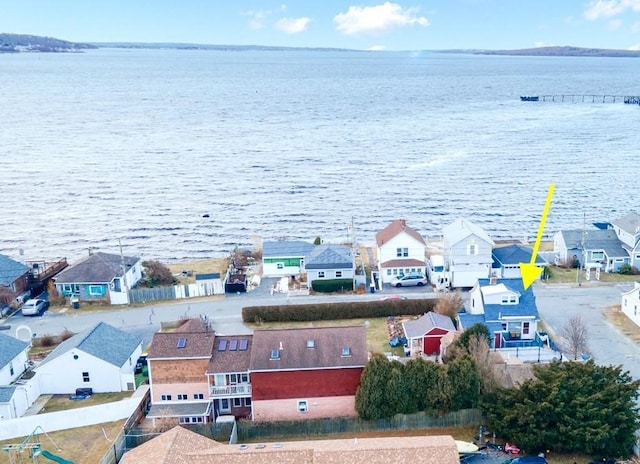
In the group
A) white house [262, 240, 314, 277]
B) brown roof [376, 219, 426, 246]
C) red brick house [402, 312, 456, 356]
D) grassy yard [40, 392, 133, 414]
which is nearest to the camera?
grassy yard [40, 392, 133, 414]

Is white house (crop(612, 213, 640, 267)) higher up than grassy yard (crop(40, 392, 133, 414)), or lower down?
higher up

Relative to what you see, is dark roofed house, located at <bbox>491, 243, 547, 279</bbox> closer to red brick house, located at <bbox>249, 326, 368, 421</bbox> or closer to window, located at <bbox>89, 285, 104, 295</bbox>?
red brick house, located at <bbox>249, 326, 368, 421</bbox>

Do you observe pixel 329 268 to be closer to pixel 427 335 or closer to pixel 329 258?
pixel 329 258

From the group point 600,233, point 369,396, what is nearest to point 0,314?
point 369,396

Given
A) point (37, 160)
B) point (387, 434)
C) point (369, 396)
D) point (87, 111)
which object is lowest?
point (387, 434)

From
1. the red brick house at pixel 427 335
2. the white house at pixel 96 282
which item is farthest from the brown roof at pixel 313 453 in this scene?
the white house at pixel 96 282

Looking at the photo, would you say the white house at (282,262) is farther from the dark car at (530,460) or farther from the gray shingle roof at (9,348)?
the dark car at (530,460)

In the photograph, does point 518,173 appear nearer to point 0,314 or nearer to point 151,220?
point 151,220

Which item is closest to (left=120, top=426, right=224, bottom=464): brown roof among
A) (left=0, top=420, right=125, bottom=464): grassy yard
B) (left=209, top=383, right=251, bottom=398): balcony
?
(left=0, top=420, right=125, bottom=464): grassy yard
